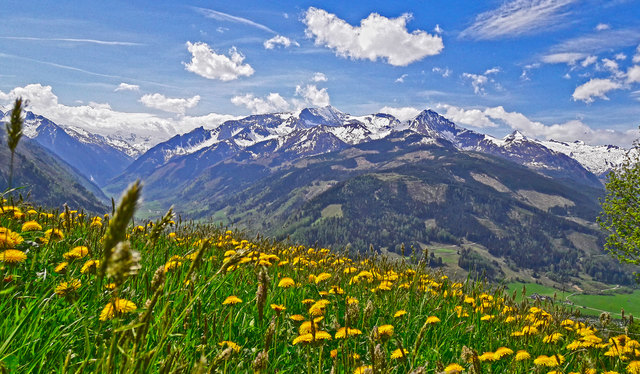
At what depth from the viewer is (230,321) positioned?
11.3 feet

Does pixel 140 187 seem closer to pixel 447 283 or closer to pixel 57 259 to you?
pixel 57 259

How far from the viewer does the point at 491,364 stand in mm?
4797

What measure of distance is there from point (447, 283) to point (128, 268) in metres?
9.25

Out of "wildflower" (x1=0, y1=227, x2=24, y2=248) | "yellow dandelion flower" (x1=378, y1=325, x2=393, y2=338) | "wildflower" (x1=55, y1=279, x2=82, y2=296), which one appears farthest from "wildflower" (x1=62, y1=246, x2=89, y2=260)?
"yellow dandelion flower" (x1=378, y1=325, x2=393, y2=338)

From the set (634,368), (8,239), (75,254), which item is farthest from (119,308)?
(634,368)

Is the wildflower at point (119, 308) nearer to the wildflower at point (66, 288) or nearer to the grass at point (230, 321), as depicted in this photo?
the grass at point (230, 321)

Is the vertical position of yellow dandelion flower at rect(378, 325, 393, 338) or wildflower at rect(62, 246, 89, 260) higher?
wildflower at rect(62, 246, 89, 260)

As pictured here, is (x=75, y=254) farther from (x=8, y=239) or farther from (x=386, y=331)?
(x=386, y=331)

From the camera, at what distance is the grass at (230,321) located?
2.15 metres

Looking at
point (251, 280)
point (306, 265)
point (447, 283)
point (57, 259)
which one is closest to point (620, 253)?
Result: point (447, 283)

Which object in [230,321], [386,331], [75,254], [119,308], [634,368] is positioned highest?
[119,308]

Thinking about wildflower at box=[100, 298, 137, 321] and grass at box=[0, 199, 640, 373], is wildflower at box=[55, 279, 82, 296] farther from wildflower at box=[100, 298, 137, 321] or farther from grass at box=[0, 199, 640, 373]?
wildflower at box=[100, 298, 137, 321]

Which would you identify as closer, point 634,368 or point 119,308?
point 119,308

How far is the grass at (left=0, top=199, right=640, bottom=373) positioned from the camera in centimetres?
215
